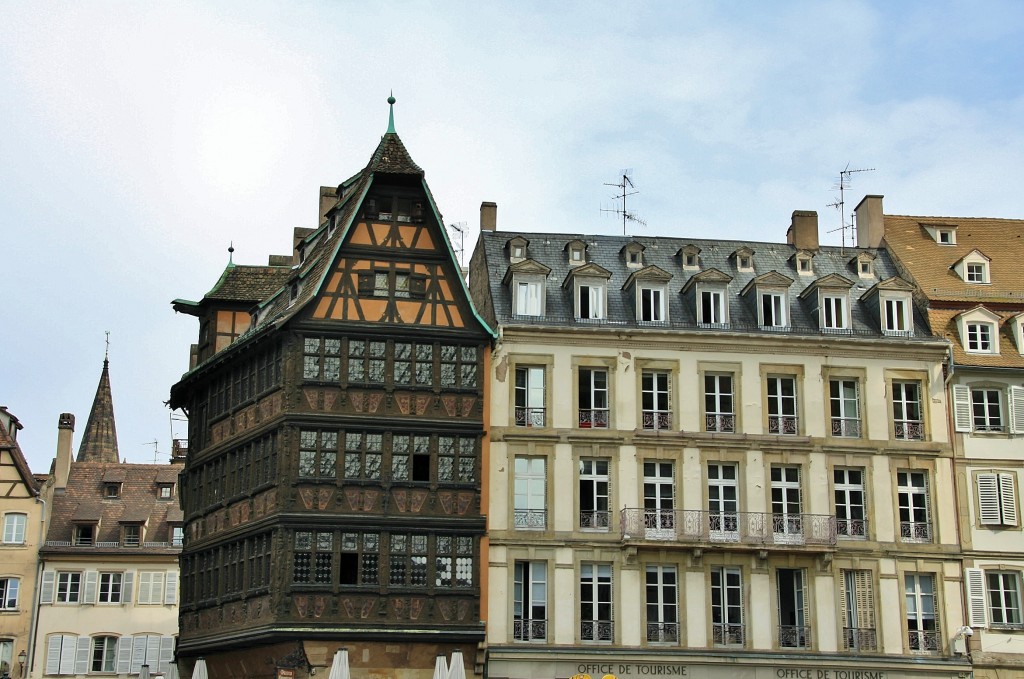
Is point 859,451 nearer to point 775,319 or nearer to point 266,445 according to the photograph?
point 775,319

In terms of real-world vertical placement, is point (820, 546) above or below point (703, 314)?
below

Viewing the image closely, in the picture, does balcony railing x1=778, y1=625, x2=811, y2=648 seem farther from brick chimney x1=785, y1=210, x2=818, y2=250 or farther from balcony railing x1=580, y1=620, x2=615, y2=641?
brick chimney x1=785, y1=210, x2=818, y2=250

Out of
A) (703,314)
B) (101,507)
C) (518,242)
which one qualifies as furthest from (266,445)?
(101,507)

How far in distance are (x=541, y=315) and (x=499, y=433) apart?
12.5ft

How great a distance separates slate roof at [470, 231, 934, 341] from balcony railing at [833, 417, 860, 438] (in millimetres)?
2596

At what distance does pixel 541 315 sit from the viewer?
43.7 meters

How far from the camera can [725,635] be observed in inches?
1642

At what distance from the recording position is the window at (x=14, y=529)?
61.1 meters

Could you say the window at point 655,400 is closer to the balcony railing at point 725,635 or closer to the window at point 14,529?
the balcony railing at point 725,635

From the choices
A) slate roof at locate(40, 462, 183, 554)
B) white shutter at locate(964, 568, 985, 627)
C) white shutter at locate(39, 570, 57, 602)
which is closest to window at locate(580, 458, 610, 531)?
white shutter at locate(964, 568, 985, 627)

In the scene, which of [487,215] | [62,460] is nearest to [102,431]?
[62,460]

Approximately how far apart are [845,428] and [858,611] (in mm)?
5158


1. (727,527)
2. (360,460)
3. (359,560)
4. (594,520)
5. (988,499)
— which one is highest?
(360,460)

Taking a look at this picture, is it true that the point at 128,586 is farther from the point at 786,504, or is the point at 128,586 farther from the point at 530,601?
the point at 786,504
